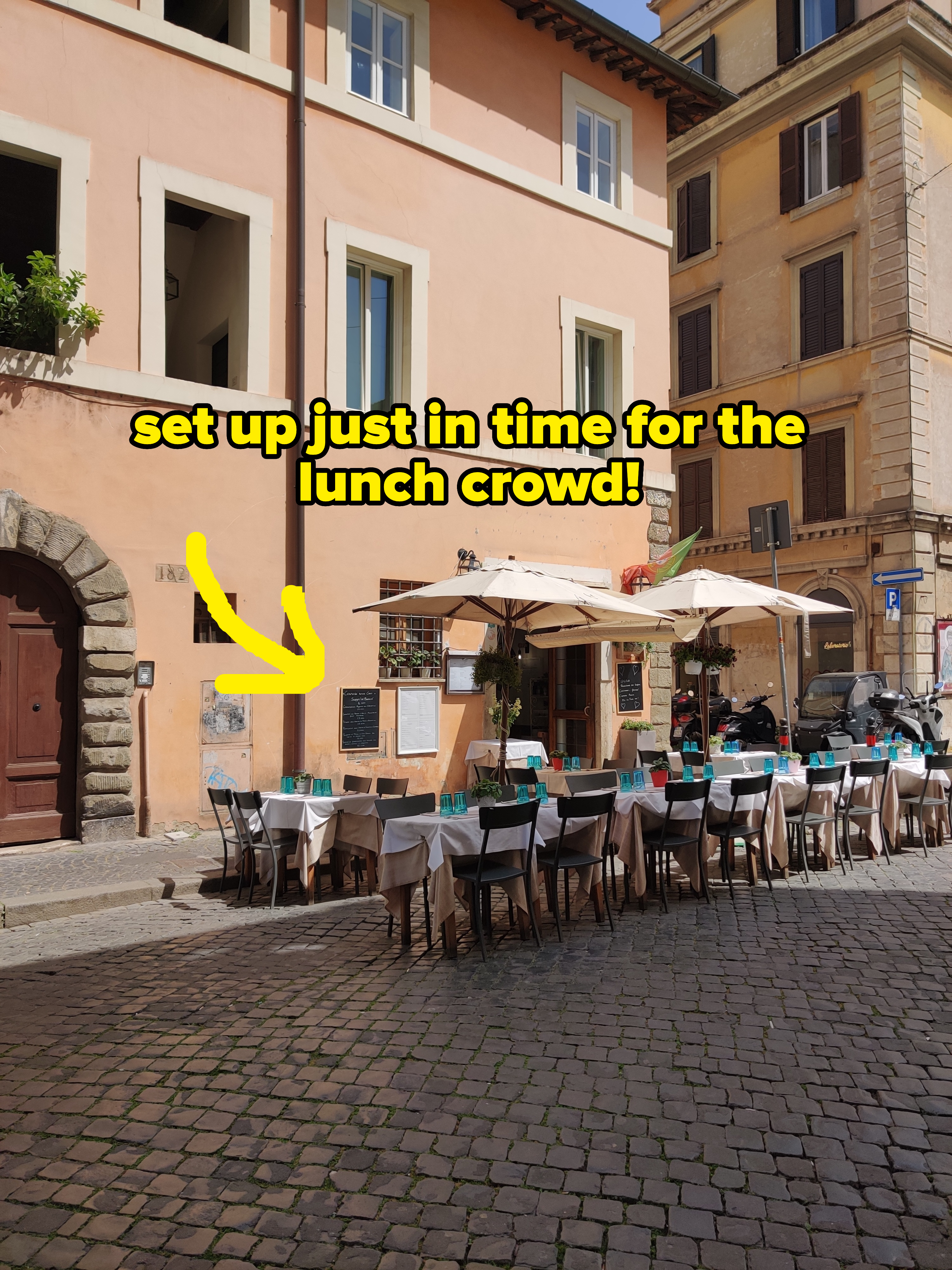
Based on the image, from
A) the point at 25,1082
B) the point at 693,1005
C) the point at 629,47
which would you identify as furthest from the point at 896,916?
the point at 629,47

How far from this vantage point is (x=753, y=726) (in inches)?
655

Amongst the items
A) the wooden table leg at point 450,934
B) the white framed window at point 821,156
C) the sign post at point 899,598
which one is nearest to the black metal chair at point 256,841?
the wooden table leg at point 450,934

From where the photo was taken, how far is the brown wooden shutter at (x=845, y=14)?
19.6 meters

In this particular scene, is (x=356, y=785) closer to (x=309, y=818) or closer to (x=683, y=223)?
(x=309, y=818)

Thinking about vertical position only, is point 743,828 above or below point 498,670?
below

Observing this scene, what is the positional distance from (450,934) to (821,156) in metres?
20.6

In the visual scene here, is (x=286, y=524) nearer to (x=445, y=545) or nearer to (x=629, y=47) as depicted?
(x=445, y=545)

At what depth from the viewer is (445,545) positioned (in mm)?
11289

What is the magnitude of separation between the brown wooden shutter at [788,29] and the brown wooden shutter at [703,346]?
5.44m

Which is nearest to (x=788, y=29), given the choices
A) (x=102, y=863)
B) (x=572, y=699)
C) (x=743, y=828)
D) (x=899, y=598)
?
(x=899, y=598)

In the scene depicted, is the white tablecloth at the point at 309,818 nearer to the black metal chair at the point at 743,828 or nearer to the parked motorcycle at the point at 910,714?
the black metal chair at the point at 743,828

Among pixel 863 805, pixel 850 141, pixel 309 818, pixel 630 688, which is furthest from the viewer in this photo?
pixel 850 141

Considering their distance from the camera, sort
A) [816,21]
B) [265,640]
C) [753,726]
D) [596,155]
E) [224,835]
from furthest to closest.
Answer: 1. [816,21]
2. [753,726]
3. [596,155]
4. [265,640]
5. [224,835]

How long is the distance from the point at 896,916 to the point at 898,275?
16.2 metres
